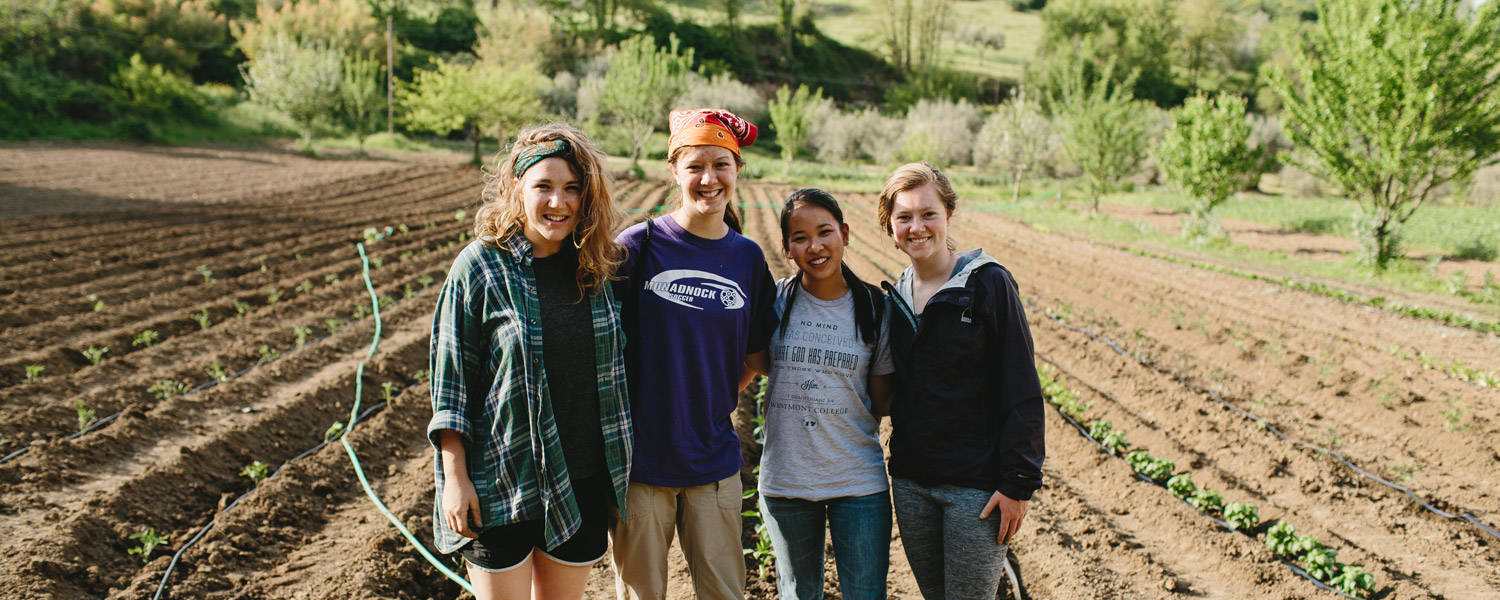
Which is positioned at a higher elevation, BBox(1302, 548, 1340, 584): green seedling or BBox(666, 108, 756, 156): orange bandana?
BBox(666, 108, 756, 156): orange bandana

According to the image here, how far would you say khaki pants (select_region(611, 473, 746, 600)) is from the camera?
7.45 feet

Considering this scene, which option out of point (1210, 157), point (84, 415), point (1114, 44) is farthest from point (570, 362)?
point (1114, 44)

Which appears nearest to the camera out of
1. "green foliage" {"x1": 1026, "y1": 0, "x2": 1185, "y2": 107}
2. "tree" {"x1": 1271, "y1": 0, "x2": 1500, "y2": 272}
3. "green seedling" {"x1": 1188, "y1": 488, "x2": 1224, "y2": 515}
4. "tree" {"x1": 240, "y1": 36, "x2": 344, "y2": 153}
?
"green seedling" {"x1": 1188, "y1": 488, "x2": 1224, "y2": 515}

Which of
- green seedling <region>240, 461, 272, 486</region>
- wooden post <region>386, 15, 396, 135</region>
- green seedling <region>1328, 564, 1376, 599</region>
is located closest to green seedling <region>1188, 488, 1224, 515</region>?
green seedling <region>1328, 564, 1376, 599</region>

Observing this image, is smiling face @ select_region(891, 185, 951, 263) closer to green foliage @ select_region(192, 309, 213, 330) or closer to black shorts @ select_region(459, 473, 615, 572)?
black shorts @ select_region(459, 473, 615, 572)

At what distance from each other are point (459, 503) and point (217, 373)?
5.52 meters

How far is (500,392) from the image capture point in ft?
6.73

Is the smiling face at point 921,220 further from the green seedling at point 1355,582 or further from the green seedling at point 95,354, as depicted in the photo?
the green seedling at point 95,354

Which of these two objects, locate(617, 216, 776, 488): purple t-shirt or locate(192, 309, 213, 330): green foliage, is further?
locate(192, 309, 213, 330): green foliage

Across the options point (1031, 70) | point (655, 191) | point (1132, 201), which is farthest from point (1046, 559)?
point (1031, 70)

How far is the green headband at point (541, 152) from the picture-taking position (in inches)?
83.7

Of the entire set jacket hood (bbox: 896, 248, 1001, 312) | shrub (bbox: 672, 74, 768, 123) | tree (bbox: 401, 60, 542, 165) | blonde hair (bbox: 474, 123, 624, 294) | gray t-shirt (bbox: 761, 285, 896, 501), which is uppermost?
shrub (bbox: 672, 74, 768, 123)

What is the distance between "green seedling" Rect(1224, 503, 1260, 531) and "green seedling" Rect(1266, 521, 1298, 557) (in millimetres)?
196

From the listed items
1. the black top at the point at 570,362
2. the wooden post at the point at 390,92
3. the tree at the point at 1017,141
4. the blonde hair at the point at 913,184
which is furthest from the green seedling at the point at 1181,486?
the wooden post at the point at 390,92
